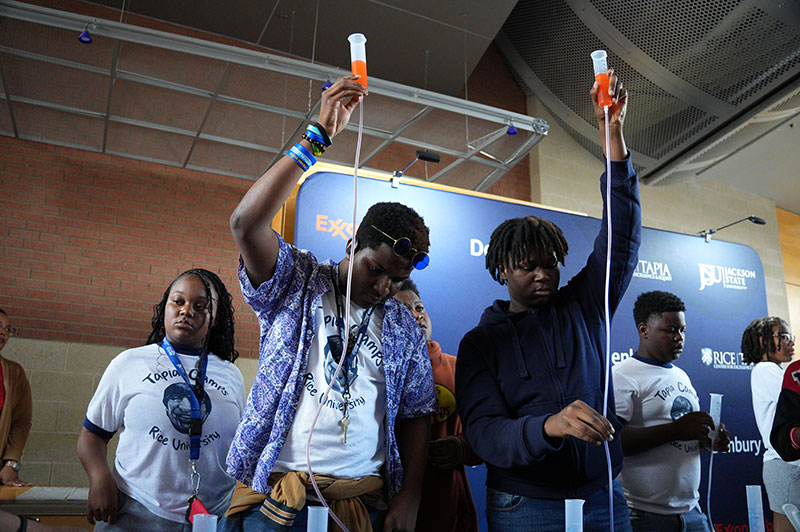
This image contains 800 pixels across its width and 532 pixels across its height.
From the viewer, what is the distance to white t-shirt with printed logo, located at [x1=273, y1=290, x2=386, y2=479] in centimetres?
132

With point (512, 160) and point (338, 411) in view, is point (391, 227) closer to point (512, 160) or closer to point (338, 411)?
point (338, 411)

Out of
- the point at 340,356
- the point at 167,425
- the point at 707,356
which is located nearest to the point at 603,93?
the point at 340,356

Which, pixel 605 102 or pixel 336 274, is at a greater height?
pixel 605 102

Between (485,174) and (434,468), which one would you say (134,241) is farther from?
(434,468)

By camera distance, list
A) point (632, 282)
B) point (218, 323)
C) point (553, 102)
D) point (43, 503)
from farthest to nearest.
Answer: point (553, 102) → point (632, 282) → point (43, 503) → point (218, 323)

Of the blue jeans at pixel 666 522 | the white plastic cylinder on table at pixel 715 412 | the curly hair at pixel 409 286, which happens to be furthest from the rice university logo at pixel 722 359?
the curly hair at pixel 409 286

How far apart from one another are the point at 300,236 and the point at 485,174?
343 centimetres

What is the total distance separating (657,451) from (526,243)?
40.1 inches

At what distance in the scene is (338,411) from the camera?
1350 millimetres

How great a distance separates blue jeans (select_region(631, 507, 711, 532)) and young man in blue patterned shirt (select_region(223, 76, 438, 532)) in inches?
38.3

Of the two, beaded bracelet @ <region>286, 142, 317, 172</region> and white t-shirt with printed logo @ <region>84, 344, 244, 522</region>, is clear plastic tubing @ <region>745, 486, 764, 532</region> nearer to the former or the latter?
beaded bracelet @ <region>286, 142, 317, 172</region>

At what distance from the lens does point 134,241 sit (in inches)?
200

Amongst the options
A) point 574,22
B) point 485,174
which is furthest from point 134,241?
point 574,22

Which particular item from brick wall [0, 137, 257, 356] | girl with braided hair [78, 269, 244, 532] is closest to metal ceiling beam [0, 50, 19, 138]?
brick wall [0, 137, 257, 356]
